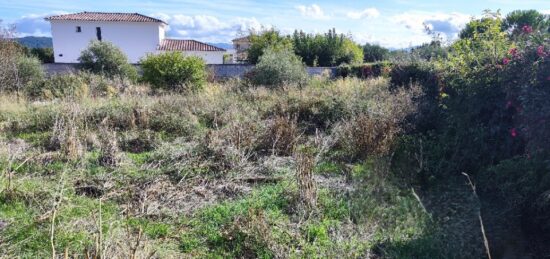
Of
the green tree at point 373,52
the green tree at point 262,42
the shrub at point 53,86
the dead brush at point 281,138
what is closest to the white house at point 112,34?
the green tree at point 262,42

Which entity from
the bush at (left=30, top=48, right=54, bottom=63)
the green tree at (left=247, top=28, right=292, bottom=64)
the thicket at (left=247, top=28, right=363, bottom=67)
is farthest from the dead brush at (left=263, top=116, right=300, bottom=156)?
the bush at (left=30, top=48, right=54, bottom=63)

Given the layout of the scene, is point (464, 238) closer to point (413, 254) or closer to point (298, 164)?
point (413, 254)

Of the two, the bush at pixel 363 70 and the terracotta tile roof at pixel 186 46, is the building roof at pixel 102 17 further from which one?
the bush at pixel 363 70

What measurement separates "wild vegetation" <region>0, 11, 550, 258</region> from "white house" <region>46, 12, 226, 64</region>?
27771mm

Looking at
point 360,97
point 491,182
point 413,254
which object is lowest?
point 413,254

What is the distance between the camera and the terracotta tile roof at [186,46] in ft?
114

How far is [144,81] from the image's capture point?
1399 cm

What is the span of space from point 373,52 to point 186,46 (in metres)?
16.8

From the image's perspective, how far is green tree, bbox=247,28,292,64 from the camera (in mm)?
24562

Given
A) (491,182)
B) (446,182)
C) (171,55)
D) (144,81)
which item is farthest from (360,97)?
(144,81)

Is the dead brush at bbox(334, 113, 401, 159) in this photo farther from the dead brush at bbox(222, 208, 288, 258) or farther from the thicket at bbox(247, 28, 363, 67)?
the thicket at bbox(247, 28, 363, 67)

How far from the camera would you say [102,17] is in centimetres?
3438

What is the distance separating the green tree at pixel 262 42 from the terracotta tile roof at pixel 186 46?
8431 mm

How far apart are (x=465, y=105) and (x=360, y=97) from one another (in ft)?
11.0
